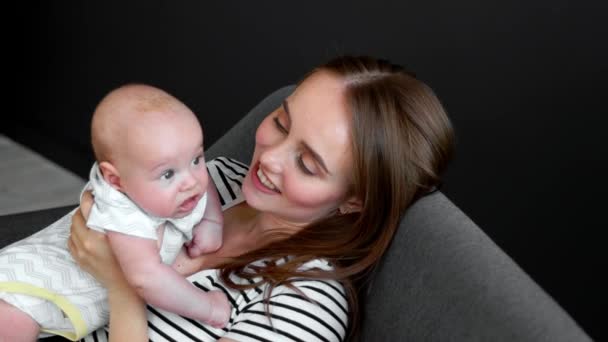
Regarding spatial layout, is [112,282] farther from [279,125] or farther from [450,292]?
[450,292]

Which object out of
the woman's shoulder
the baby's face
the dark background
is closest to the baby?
the baby's face

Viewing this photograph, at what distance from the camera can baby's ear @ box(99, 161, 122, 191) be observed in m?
1.28

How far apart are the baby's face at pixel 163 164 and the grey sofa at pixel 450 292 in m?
0.38

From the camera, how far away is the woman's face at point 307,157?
1.35 meters

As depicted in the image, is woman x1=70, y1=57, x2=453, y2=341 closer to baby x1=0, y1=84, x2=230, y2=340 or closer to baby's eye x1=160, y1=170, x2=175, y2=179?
baby x1=0, y1=84, x2=230, y2=340

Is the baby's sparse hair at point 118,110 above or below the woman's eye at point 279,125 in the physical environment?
above

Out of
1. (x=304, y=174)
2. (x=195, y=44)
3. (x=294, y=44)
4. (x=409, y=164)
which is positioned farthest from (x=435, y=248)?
(x=195, y=44)

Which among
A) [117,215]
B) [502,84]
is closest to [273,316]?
[117,215]

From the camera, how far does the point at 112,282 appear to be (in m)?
1.37

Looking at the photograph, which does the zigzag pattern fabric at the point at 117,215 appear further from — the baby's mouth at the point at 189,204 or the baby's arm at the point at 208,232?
the baby's arm at the point at 208,232

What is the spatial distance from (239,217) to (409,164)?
446mm

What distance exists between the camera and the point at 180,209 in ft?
4.33

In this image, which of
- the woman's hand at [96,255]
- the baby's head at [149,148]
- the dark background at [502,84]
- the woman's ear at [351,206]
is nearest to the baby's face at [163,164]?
the baby's head at [149,148]

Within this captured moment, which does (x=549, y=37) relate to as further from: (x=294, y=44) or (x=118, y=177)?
(x=118, y=177)
